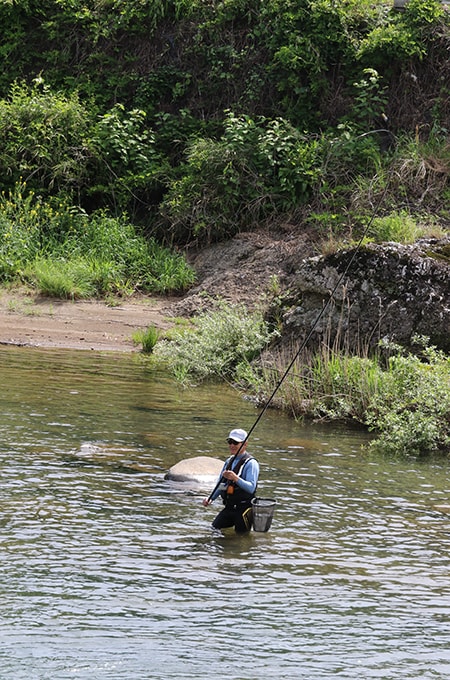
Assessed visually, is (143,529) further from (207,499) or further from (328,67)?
(328,67)

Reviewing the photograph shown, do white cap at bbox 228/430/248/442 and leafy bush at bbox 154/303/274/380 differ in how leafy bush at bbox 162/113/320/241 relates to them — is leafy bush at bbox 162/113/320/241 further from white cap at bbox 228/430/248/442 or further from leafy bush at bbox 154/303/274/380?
white cap at bbox 228/430/248/442

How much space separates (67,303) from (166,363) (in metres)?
3.52

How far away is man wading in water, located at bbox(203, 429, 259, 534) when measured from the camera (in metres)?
9.33

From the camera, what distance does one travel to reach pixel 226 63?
25359mm

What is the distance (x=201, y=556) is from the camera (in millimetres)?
8695

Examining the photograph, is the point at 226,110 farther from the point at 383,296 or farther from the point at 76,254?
the point at 383,296

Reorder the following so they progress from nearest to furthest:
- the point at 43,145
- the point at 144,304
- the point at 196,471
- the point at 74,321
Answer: the point at 196,471 < the point at 74,321 < the point at 144,304 < the point at 43,145

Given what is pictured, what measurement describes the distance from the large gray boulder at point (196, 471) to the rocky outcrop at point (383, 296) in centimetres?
433

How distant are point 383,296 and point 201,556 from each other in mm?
7387

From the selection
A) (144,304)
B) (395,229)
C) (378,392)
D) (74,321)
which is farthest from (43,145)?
(378,392)

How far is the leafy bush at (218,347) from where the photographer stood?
53.1 feet

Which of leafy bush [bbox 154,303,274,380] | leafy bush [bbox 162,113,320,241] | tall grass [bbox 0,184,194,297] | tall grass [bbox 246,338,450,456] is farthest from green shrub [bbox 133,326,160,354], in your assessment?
leafy bush [bbox 162,113,320,241]

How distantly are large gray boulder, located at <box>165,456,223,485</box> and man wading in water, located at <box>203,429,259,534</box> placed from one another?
1.16 metres

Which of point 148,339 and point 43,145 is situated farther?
point 43,145
